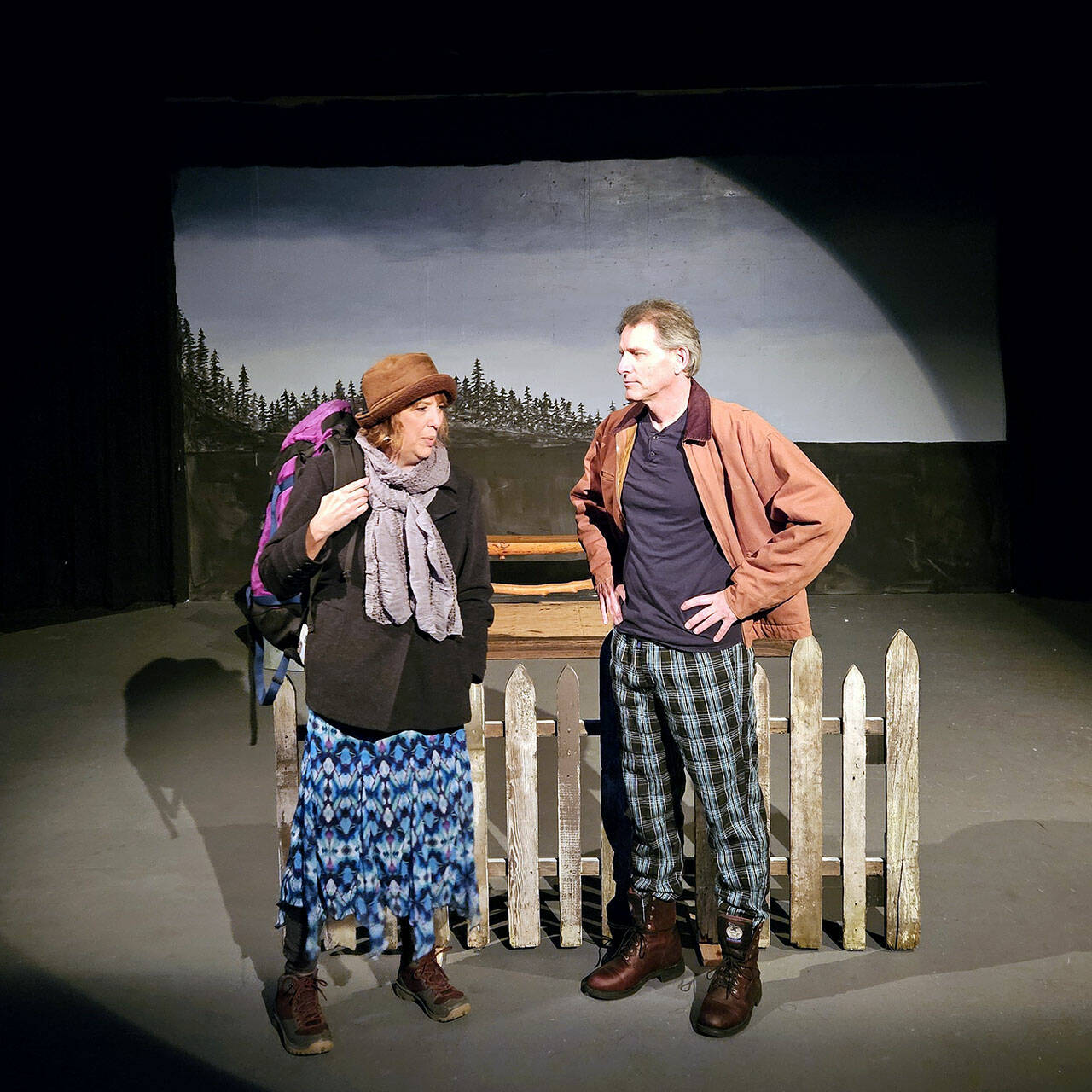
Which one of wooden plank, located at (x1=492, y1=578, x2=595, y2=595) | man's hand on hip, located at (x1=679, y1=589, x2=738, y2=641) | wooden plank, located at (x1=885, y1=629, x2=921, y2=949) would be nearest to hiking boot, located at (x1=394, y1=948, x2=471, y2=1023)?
man's hand on hip, located at (x1=679, y1=589, x2=738, y2=641)

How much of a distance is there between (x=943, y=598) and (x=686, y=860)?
7.06 m

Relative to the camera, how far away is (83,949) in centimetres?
338

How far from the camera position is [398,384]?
2.64 meters

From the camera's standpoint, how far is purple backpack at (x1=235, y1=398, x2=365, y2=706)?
273 centimetres

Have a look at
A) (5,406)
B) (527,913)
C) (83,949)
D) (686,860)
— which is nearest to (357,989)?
(527,913)

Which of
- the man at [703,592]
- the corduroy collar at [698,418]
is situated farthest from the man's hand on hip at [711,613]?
the corduroy collar at [698,418]

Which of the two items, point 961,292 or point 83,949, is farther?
point 961,292

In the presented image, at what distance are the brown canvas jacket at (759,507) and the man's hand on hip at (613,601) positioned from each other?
247 millimetres

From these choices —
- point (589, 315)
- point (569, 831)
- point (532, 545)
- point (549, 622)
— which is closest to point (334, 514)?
point (569, 831)

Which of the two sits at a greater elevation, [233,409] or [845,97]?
[845,97]

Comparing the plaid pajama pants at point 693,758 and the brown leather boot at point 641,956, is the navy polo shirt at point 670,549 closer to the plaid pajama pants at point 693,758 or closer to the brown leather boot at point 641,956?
the plaid pajama pants at point 693,758

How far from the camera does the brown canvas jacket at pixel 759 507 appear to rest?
277 cm

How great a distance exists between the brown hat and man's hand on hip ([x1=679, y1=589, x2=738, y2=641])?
2.76 ft

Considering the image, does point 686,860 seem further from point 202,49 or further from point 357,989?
point 202,49
